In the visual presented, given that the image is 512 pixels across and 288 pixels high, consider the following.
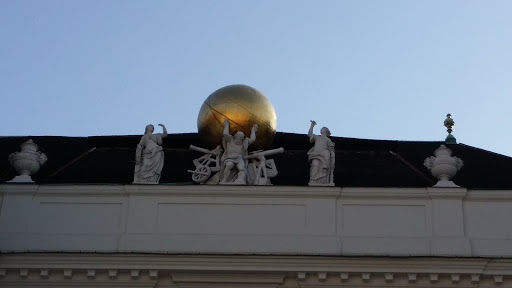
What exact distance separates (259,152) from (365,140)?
304cm

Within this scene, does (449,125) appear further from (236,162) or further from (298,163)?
(236,162)

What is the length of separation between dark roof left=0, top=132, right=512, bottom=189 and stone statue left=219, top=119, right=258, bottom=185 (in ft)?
3.26

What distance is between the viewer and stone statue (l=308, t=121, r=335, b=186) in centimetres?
1747

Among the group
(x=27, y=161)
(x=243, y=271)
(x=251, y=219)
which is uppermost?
(x=27, y=161)

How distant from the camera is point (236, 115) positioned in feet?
60.4

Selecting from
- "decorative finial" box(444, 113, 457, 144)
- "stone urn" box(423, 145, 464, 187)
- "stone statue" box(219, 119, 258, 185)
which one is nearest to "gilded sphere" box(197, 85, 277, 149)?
"stone statue" box(219, 119, 258, 185)

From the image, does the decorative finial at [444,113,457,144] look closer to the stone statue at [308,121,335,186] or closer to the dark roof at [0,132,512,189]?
the dark roof at [0,132,512,189]

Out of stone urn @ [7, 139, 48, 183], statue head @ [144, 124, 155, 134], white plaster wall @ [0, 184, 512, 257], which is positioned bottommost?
white plaster wall @ [0, 184, 512, 257]

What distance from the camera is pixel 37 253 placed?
53.9 ft

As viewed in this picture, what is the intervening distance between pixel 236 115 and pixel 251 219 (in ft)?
6.86

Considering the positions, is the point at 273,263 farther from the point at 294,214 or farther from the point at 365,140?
the point at 365,140

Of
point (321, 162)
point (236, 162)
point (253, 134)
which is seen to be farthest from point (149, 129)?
point (321, 162)

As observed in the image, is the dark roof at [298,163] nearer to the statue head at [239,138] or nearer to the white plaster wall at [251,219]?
the statue head at [239,138]

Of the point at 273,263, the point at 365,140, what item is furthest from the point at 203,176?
the point at 365,140
